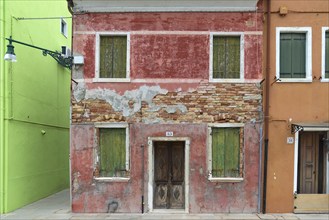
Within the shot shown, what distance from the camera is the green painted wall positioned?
10078 millimetres

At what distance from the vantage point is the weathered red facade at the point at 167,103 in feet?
32.8

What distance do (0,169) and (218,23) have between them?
774cm

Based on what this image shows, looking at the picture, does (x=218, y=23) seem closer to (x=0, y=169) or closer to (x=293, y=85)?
(x=293, y=85)

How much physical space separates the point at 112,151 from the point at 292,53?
20.3ft

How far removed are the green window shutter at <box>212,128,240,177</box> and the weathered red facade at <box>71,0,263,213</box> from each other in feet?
0.81

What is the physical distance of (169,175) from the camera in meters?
10.4

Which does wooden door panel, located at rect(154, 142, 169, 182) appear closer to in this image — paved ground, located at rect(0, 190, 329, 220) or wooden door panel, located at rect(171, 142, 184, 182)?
wooden door panel, located at rect(171, 142, 184, 182)

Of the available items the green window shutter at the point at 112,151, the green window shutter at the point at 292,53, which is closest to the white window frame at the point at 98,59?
the green window shutter at the point at 112,151

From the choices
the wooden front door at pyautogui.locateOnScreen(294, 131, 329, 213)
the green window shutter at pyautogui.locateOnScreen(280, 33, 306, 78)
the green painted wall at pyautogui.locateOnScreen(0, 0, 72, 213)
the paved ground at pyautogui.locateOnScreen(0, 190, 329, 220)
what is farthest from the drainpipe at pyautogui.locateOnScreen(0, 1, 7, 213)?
the wooden front door at pyautogui.locateOnScreen(294, 131, 329, 213)

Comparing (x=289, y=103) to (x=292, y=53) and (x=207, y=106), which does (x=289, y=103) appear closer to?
(x=292, y=53)

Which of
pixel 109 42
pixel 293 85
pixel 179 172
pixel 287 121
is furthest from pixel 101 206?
pixel 293 85

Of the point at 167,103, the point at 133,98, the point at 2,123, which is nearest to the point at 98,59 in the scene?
the point at 133,98

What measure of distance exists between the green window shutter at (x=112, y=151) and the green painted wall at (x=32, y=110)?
9.10ft

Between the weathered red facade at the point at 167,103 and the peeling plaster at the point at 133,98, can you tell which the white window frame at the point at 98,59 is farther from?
the peeling plaster at the point at 133,98
